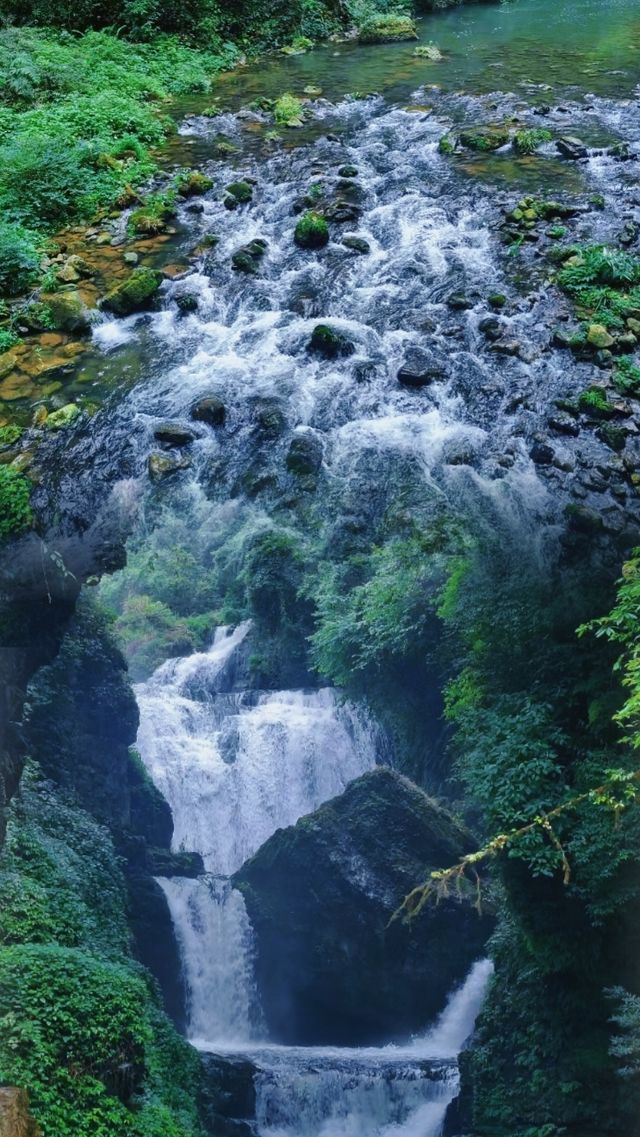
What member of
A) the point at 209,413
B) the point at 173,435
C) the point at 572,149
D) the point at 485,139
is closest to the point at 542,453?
the point at 209,413

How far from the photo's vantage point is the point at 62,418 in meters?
11.1

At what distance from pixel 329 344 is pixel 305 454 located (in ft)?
7.02

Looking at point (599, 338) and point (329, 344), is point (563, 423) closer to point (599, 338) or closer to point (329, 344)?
point (599, 338)

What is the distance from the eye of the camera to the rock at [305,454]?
34.8 feet

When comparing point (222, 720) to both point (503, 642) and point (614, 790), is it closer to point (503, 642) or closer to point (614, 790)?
point (503, 642)

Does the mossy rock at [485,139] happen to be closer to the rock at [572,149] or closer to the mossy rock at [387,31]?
the rock at [572,149]

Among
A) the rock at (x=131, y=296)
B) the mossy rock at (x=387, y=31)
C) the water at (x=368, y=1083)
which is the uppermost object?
the mossy rock at (x=387, y=31)

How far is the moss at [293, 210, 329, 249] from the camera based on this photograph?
14.4 meters

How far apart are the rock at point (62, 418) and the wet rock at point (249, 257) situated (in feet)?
13.3

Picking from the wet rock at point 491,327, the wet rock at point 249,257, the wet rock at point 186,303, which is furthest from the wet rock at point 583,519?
the wet rock at point 249,257

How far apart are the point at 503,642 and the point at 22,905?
4.76 meters

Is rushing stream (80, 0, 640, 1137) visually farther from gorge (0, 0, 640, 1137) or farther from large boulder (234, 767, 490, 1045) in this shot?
large boulder (234, 767, 490, 1045)

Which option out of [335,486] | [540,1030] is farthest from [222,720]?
[540,1030]

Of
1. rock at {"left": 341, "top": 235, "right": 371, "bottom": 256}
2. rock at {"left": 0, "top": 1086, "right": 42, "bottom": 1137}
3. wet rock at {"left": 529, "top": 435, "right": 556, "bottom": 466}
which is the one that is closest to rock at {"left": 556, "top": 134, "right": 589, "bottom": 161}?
rock at {"left": 341, "top": 235, "right": 371, "bottom": 256}
